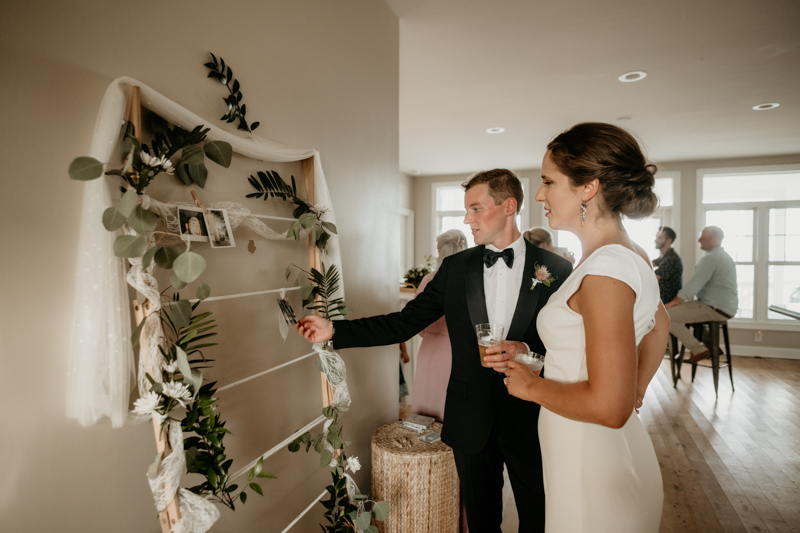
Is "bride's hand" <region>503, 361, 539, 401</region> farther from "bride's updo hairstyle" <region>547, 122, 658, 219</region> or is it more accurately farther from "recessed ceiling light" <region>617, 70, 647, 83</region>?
"recessed ceiling light" <region>617, 70, 647, 83</region>

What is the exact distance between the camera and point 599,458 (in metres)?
1.04

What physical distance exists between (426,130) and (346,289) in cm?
362

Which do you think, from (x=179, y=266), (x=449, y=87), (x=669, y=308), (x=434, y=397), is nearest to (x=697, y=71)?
(x=449, y=87)

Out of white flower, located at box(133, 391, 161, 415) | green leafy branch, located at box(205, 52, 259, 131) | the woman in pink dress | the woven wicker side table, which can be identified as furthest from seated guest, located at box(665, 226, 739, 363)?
white flower, located at box(133, 391, 161, 415)

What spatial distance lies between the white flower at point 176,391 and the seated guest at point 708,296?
5092 mm

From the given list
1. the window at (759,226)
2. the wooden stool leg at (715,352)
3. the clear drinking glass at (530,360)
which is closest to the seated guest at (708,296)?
the wooden stool leg at (715,352)

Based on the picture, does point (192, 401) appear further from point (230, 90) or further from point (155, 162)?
point (230, 90)

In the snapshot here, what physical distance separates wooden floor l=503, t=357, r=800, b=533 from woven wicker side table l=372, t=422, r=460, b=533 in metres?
0.66

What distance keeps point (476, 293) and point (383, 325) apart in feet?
1.26

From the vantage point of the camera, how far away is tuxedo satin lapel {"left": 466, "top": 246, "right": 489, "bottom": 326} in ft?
5.24

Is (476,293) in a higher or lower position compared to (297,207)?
lower

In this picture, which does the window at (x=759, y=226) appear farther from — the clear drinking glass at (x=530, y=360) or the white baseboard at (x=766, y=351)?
the clear drinking glass at (x=530, y=360)

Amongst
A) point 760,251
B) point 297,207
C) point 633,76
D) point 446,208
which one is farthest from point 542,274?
point 446,208

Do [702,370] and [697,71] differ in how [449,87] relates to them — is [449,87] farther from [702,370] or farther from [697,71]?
[702,370]
